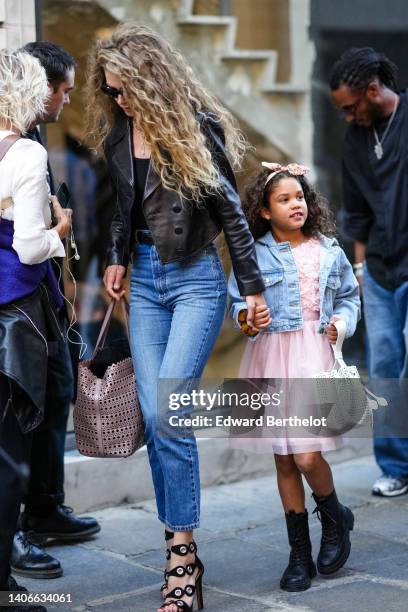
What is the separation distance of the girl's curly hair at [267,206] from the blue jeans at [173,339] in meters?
0.32

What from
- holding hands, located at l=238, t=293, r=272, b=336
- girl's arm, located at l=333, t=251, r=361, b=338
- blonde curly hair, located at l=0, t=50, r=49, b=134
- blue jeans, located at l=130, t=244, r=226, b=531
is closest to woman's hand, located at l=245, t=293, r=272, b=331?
holding hands, located at l=238, t=293, r=272, b=336

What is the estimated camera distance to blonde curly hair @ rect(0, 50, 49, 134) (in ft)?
12.3

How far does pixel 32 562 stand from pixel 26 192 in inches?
63.5

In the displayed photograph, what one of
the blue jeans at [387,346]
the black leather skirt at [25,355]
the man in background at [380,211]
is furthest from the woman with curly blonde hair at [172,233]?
the blue jeans at [387,346]

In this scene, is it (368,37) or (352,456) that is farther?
(368,37)

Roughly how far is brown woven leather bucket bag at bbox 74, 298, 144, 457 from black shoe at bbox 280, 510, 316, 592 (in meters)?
0.68

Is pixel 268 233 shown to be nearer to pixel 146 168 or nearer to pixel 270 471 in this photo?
pixel 146 168

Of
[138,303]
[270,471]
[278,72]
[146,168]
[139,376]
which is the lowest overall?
[270,471]

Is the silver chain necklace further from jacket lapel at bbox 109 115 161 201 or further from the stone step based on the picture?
jacket lapel at bbox 109 115 161 201

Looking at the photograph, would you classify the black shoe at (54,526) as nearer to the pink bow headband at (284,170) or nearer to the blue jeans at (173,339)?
the blue jeans at (173,339)

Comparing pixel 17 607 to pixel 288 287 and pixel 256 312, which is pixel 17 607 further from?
pixel 288 287

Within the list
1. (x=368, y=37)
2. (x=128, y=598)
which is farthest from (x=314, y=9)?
(x=128, y=598)

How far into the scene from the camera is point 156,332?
4059 mm

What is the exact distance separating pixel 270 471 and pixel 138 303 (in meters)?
2.24
